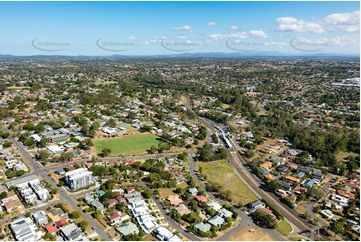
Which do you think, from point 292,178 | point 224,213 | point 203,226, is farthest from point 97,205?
point 292,178

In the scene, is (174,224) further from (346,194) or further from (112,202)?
(346,194)

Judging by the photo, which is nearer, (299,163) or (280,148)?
(299,163)

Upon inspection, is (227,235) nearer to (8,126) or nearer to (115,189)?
(115,189)

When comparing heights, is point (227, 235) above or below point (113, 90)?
below

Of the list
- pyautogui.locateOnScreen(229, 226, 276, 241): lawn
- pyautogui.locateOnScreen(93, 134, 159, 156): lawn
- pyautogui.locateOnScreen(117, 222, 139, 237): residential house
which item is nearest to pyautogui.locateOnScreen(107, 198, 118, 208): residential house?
pyautogui.locateOnScreen(117, 222, 139, 237): residential house

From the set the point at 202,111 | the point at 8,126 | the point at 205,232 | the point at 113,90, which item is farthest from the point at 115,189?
the point at 113,90

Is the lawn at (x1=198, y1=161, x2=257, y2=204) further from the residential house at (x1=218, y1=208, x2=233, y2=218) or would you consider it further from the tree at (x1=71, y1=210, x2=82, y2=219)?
the tree at (x1=71, y1=210, x2=82, y2=219)

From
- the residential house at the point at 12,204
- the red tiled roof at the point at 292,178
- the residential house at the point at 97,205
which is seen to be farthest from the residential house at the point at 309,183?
the residential house at the point at 12,204
